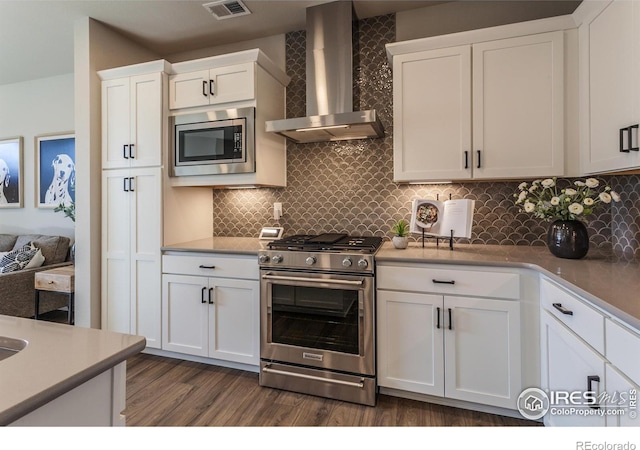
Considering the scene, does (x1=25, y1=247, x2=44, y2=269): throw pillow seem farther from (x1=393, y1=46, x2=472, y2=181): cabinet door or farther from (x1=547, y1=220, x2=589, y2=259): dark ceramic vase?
(x1=547, y1=220, x2=589, y2=259): dark ceramic vase

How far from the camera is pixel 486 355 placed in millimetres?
1917

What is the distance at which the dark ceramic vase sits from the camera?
1888mm

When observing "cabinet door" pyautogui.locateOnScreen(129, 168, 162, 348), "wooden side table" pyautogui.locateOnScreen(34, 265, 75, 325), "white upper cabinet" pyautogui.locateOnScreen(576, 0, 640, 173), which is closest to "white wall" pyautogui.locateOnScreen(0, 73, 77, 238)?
"wooden side table" pyautogui.locateOnScreen(34, 265, 75, 325)

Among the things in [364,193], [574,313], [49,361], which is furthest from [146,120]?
[574,313]

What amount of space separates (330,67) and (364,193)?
104 centimetres

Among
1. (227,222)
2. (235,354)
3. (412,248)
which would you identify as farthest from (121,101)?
(412,248)

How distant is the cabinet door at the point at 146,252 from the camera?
2.67 meters

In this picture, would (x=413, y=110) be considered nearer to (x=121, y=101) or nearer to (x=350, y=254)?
(x=350, y=254)

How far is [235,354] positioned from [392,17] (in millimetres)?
2919

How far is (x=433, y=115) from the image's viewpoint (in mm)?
2277

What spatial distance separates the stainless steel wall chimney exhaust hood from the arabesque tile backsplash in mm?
213

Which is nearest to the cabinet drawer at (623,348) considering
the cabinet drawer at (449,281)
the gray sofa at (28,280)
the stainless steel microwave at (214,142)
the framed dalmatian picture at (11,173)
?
the cabinet drawer at (449,281)

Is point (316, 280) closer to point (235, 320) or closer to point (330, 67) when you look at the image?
point (235, 320)

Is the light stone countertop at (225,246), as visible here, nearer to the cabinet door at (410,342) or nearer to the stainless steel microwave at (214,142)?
the stainless steel microwave at (214,142)
